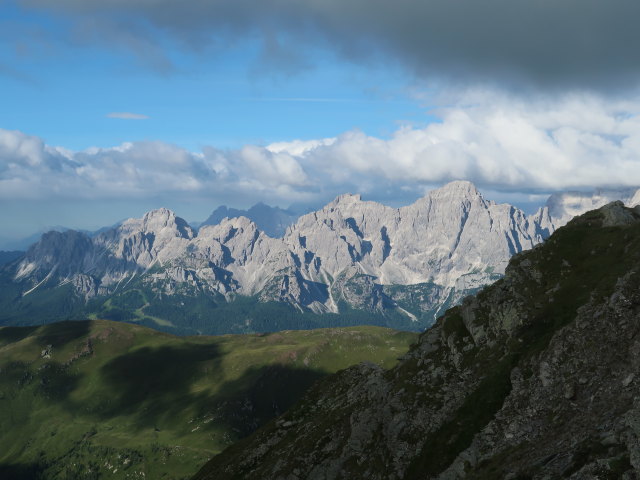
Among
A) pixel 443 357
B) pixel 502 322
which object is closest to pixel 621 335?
pixel 502 322

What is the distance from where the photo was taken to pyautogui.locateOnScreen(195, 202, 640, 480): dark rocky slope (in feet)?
180

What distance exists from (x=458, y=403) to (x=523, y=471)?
3014 centimetres

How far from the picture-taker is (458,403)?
Answer: 266 feet

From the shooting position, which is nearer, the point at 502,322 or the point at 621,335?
the point at 621,335

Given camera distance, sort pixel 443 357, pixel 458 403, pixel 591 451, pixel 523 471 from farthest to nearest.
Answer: pixel 443 357 < pixel 458 403 < pixel 523 471 < pixel 591 451

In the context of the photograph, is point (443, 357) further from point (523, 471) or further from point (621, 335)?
point (523, 471)

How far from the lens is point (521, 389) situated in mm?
71750

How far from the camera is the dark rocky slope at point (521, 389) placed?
54875 millimetres

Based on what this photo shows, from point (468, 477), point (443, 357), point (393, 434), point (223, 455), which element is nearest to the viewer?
point (468, 477)

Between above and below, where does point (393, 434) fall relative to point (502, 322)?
below

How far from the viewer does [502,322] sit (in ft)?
296

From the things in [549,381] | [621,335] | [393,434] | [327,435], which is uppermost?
[621,335]

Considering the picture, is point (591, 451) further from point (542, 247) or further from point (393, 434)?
point (542, 247)

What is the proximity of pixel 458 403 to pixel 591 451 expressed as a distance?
36.2 meters
